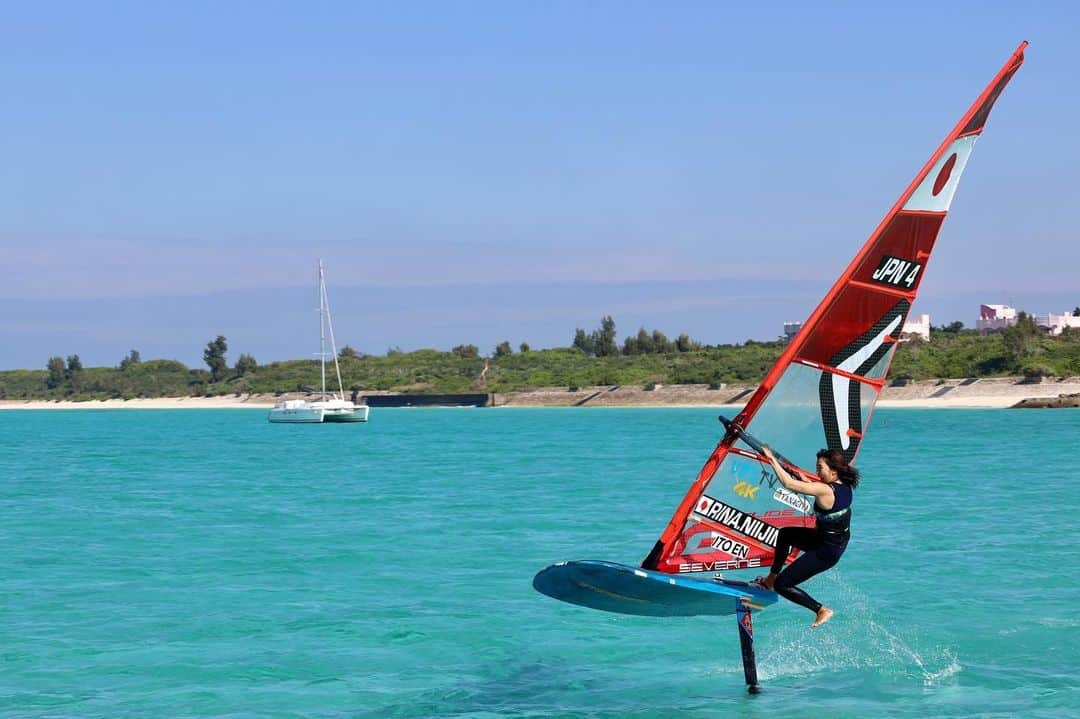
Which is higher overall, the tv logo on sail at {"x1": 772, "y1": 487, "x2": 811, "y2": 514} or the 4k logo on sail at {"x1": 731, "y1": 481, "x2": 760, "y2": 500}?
the 4k logo on sail at {"x1": 731, "y1": 481, "x2": 760, "y2": 500}

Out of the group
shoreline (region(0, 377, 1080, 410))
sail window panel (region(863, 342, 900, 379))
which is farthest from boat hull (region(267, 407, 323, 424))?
sail window panel (region(863, 342, 900, 379))

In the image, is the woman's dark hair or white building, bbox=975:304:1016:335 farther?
white building, bbox=975:304:1016:335

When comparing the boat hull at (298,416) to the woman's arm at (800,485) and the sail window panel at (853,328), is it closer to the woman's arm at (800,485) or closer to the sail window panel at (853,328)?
the sail window panel at (853,328)

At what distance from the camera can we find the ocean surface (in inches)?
538

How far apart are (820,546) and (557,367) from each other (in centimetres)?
14168

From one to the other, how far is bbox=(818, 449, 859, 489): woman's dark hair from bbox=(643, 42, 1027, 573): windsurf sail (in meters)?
0.81

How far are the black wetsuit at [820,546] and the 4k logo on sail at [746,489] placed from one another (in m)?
0.78

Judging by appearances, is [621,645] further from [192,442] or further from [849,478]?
[192,442]

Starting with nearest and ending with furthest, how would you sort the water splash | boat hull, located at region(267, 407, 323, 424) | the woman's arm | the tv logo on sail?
1. the woman's arm
2. the tv logo on sail
3. the water splash
4. boat hull, located at region(267, 407, 323, 424)

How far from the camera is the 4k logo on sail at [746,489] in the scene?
493 inches

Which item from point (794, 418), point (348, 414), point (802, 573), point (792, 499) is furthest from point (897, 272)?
point (348, 414)

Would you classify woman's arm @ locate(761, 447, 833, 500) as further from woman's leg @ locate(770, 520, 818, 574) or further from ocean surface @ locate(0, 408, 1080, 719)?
ocean surface @ locate(0, 408, 1080, 719)

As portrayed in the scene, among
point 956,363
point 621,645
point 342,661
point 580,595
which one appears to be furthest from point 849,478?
point 956,363

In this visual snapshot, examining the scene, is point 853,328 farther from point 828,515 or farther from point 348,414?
point 348,414
